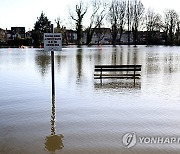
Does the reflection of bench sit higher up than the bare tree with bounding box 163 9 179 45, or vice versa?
the bare tree with bounding box 163 9 179 45

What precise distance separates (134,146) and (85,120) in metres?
2.18

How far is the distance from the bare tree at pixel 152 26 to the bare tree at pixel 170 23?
9.10ft

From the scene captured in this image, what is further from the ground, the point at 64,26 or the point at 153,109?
the point at 64,26

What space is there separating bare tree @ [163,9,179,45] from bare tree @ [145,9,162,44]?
2.77 m

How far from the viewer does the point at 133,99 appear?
11.0 meters

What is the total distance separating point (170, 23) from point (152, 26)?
19.3 feet

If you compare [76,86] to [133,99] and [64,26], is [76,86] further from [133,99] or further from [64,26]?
[64,26]

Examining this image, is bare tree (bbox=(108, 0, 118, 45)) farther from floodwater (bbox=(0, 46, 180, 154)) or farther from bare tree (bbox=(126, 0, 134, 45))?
floodwater (bbox=(0, 46, 180, 154))

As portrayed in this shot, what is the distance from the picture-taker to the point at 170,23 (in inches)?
3971

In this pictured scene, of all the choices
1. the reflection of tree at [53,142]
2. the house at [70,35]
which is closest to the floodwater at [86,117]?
the reflection of tree at [53,142]

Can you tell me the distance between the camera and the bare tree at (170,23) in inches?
3903

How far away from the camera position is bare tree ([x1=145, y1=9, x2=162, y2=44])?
102 meters

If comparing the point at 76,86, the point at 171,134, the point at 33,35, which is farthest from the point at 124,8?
the point at 171,134

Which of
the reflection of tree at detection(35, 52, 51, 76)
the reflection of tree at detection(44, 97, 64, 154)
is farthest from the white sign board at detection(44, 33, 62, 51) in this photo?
the reflection of tree at detection(35, 52, 51, 76)
